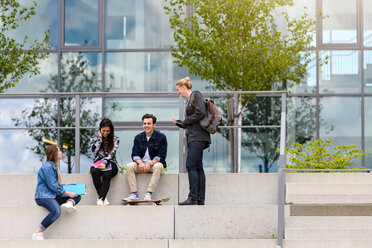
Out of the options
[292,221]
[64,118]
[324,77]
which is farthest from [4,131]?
[324,77]

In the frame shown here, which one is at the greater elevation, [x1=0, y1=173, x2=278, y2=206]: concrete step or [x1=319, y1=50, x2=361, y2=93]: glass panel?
[x1=319, y1=50, x2=361, y2=93]: glass panel

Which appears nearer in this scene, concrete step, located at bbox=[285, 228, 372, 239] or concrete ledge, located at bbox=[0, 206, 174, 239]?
concrete step, located at bbox=[285, 228, 372, 239]

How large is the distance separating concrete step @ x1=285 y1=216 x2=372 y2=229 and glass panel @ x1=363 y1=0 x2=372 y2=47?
7682mm

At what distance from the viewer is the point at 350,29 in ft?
51.0

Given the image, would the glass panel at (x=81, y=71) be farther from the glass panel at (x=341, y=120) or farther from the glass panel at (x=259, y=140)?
the glass panel at (x=341, y=120)

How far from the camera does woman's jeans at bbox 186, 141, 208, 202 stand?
869cm

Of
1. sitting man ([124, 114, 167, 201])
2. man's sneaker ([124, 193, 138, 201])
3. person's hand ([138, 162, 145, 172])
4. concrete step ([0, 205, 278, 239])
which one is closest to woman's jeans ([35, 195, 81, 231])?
concrete step ([0, 205, 278, 239])

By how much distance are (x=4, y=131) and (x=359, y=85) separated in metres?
8.03

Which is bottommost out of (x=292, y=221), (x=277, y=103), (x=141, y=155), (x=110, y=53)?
(x=292, y=221)

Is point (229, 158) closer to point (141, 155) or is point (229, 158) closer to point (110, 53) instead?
point (141, 155)

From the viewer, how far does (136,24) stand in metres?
15.8

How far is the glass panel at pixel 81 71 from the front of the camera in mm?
15641

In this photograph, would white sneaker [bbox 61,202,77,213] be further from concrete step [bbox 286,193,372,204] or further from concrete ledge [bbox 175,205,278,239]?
concrete step [bbox 286,193,372,204]

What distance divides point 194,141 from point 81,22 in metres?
7.86
